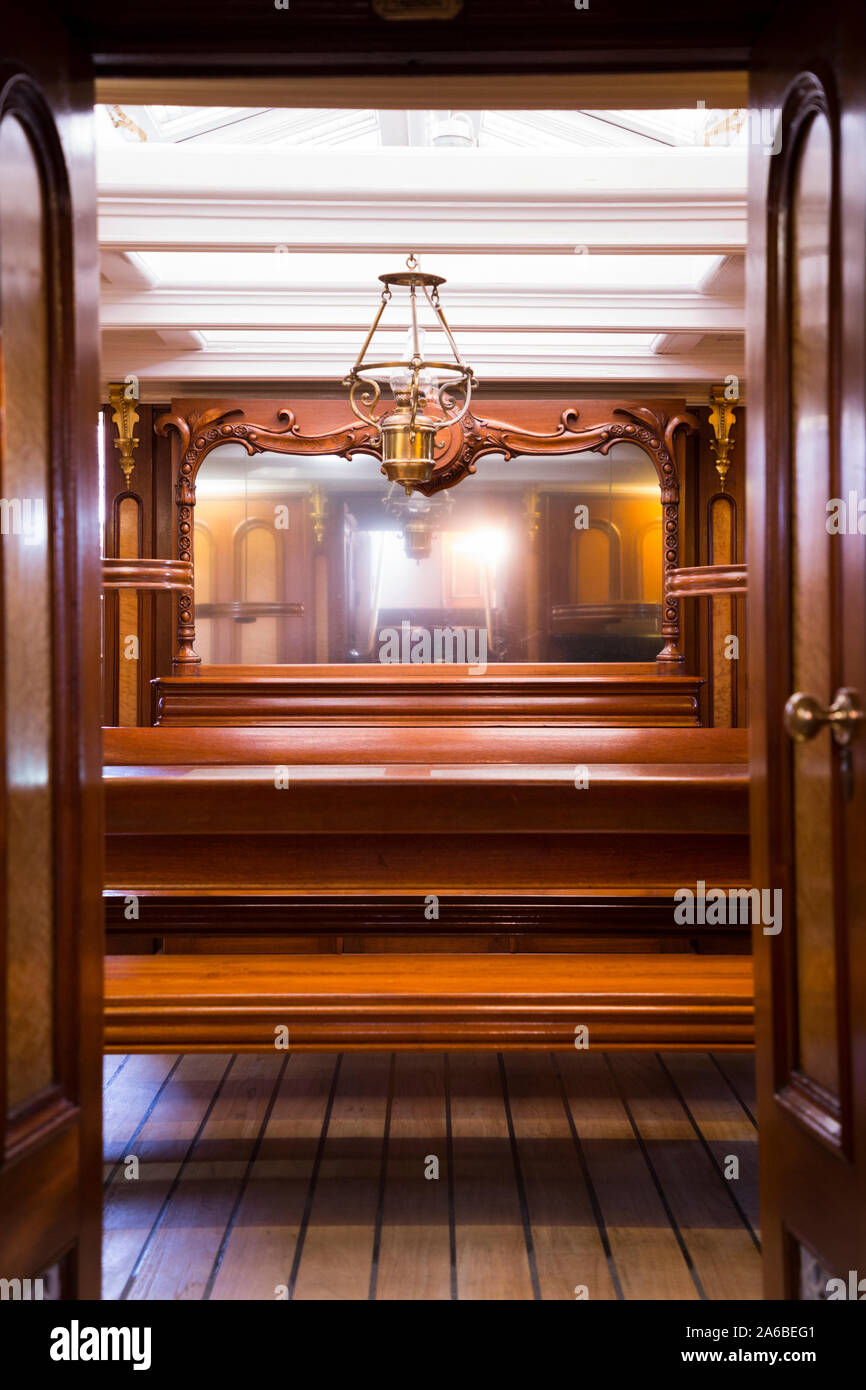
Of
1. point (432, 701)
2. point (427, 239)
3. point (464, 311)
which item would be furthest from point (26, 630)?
point (432, 701)

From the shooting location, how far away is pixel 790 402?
1726 mm

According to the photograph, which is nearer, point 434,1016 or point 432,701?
point 434,1016

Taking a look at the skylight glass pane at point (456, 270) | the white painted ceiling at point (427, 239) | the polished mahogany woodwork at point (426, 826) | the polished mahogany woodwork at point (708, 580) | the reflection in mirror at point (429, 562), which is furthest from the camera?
the reflection in mirror at point (429, 562)

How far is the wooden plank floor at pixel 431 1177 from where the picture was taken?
2.50 meters

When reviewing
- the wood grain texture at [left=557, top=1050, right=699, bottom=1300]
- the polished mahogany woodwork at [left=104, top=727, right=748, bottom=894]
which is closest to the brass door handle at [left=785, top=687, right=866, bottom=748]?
the polished mahogany woodwork at [left=104, top=727, right=748, bottom=894]

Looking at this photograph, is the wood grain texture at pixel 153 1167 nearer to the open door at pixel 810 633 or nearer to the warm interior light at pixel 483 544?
the open door at pixel 810 633

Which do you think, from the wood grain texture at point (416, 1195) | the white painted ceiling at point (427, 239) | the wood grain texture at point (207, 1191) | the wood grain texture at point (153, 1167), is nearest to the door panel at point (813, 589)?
the wood grain texture at point (416, 1195)

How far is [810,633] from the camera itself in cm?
167

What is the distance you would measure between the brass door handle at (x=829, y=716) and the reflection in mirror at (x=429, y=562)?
221 inches

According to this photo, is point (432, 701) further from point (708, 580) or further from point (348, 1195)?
point (348, 1195)

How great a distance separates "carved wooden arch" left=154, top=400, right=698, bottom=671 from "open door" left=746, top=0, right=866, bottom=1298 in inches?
187

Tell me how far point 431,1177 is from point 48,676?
1930 mm

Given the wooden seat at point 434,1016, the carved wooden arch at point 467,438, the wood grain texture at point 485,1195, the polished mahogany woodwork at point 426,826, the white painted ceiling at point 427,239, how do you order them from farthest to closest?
the carved wooden arch at point 467,438 → the white painted ceiling at point 427,239 → the polished mahogany woodwork at point 426,826 → the wooden seat at point 434,1016 → the wood grain texture at point 485,1195
